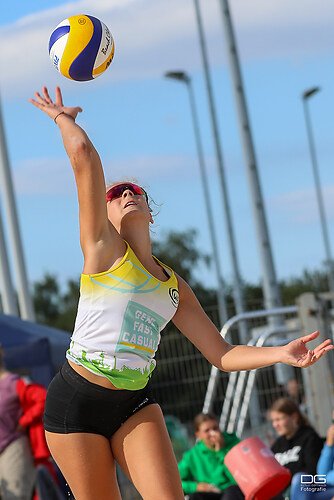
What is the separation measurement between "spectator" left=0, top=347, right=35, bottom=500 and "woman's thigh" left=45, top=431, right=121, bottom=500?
13.5ft

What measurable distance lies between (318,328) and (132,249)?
4703 mm

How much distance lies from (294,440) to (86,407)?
13.8 feet

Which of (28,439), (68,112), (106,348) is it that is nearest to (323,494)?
(28,439)

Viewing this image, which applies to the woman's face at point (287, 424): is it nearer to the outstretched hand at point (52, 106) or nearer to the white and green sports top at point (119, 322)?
the white and green sports top at point (119, 322)

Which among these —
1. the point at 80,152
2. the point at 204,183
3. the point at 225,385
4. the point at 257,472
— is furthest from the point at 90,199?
the point at 204,183

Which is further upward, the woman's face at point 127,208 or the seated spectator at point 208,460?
the woman's face at point 127,208

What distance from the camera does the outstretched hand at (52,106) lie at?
12.0ft

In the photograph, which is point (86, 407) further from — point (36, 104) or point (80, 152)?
point (36, 104)

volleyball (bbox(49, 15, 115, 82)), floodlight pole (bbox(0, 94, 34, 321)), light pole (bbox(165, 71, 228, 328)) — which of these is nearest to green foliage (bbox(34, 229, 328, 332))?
light pole (bbox(165, 71, 228, 328))

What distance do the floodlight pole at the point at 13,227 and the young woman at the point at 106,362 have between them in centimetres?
1095

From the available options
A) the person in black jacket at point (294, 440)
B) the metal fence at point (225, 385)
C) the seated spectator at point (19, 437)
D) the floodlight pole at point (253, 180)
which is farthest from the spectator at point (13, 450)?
the floodlight pole at point (253, 180)

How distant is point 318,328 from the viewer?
8.12 metres

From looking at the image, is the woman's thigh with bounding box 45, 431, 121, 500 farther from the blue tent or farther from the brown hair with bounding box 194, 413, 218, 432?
the blue tent

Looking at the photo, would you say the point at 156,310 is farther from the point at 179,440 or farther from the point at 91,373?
the point at 179,440
